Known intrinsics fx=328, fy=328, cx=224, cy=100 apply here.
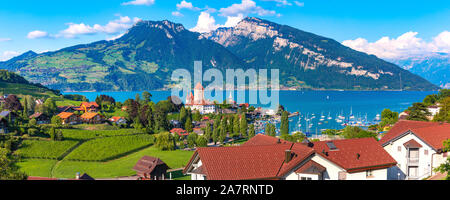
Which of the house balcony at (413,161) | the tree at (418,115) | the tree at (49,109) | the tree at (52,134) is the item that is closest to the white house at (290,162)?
the house balcony at (413,161)

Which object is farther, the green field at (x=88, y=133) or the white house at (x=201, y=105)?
the white house at (x=201, y=105)

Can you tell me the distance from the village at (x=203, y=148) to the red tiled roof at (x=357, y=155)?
0.06 m

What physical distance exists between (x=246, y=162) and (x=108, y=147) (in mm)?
47608

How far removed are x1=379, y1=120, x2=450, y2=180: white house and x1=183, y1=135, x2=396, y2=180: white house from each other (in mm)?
5981

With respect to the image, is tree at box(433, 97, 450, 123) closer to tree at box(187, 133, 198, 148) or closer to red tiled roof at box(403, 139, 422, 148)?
red tiled roof at box(403, 139, 422, 148)

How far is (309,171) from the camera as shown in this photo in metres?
17.0

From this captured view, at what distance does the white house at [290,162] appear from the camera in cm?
1548

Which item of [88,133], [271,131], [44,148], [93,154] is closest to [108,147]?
[93,154]

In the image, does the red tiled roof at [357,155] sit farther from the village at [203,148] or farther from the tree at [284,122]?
the tree at [284,122]

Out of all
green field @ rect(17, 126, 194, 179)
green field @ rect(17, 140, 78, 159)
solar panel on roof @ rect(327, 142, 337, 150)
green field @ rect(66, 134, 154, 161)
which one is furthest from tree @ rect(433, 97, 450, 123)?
green field @ rect(17, 140, 78, 159)

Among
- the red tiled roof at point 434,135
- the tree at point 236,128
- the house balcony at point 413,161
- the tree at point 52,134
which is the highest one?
the red tiled roof at point 434,135

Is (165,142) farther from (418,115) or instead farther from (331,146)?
(331,146)
